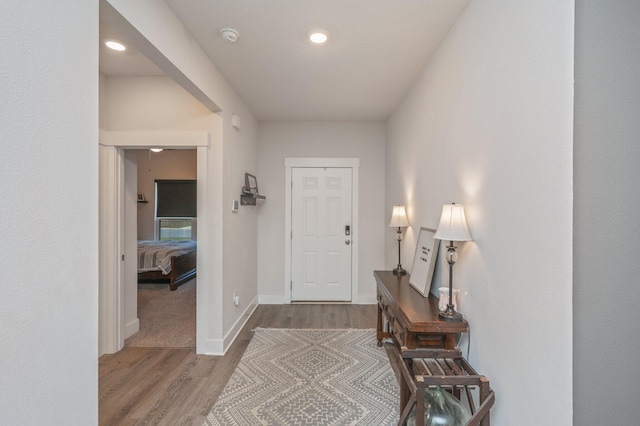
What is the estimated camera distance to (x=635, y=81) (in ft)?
3.42

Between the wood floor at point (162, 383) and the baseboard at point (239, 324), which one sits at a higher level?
the baseboard at point (239, 324)

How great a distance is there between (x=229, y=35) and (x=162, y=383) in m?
2.63

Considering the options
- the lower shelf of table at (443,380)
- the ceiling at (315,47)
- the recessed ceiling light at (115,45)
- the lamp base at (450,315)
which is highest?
the recessed ceiling light at (115,45)

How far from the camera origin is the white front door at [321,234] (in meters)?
4.26

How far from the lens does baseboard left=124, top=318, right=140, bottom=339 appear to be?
3049 millimetres

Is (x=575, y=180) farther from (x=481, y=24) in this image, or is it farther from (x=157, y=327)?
(x=157, y=327)

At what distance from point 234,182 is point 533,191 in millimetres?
2626

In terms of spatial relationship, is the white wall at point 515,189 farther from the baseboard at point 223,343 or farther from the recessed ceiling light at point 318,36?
the baseboard at point 223,343

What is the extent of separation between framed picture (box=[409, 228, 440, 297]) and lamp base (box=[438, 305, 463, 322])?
1.43 feet

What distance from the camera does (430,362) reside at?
1706mm

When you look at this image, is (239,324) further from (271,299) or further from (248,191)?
(248,191)

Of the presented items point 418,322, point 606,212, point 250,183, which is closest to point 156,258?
point 250,183

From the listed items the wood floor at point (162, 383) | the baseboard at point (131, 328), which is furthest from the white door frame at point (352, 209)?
the baseboard at point (131, 328)

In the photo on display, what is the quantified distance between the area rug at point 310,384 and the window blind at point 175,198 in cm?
536
